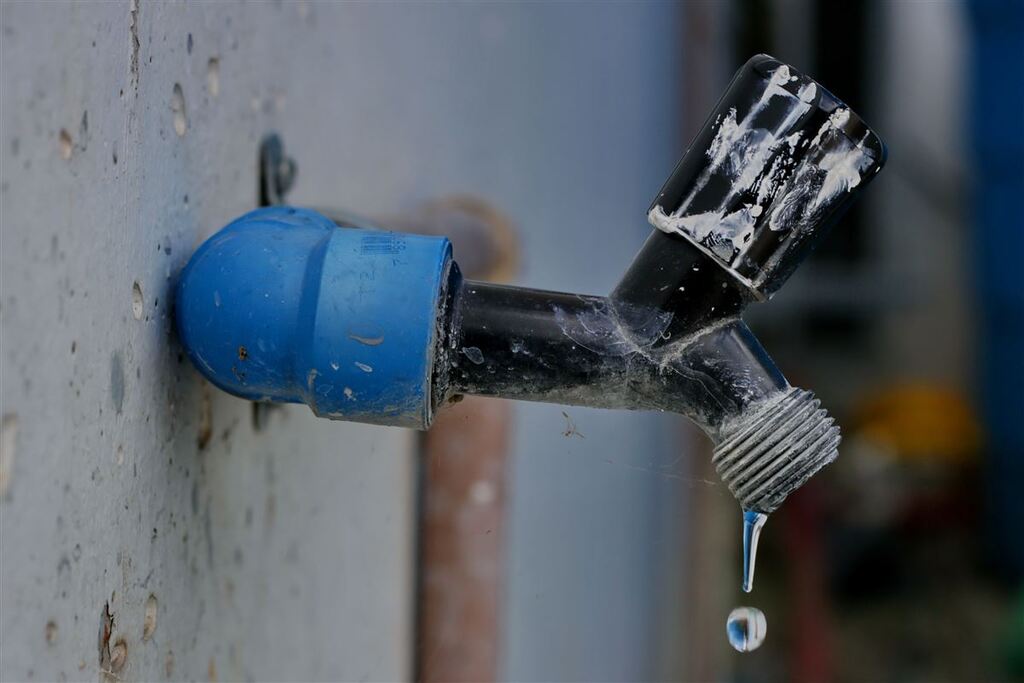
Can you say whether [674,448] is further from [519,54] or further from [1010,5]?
[1010,5]

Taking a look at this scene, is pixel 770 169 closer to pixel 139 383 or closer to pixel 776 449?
pixel 776 449

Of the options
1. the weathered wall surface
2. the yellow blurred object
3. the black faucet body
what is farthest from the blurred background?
the yellow blurred object

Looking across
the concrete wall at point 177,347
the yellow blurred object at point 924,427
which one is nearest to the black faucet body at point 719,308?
the concrete wall at point 177,347

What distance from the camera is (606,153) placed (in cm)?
155

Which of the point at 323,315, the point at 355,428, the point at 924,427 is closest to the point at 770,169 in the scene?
the point at 323,315

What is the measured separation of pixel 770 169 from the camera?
392mm

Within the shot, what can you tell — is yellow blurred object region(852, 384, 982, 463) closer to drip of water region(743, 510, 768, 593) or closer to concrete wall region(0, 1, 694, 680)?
concrete wall region(0, 1, 694, 680)

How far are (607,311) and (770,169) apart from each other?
0.08 m

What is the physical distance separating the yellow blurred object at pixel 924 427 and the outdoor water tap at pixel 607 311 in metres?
3.03

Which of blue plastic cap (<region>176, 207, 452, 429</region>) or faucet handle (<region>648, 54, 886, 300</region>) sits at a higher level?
faucet handle (<region>648, 54, 886, 300</region>)

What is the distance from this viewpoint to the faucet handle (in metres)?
0.39

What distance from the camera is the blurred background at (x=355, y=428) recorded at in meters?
0.31

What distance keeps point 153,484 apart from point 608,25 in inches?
46.5

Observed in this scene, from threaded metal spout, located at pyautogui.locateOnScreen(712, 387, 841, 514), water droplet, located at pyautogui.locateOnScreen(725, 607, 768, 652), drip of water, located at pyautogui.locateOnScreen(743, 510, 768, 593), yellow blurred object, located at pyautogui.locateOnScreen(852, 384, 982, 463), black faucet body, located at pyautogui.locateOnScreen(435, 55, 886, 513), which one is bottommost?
yellow blurred object, located at pyautogui.locateOnScreen(852, 384, 982, 463)
